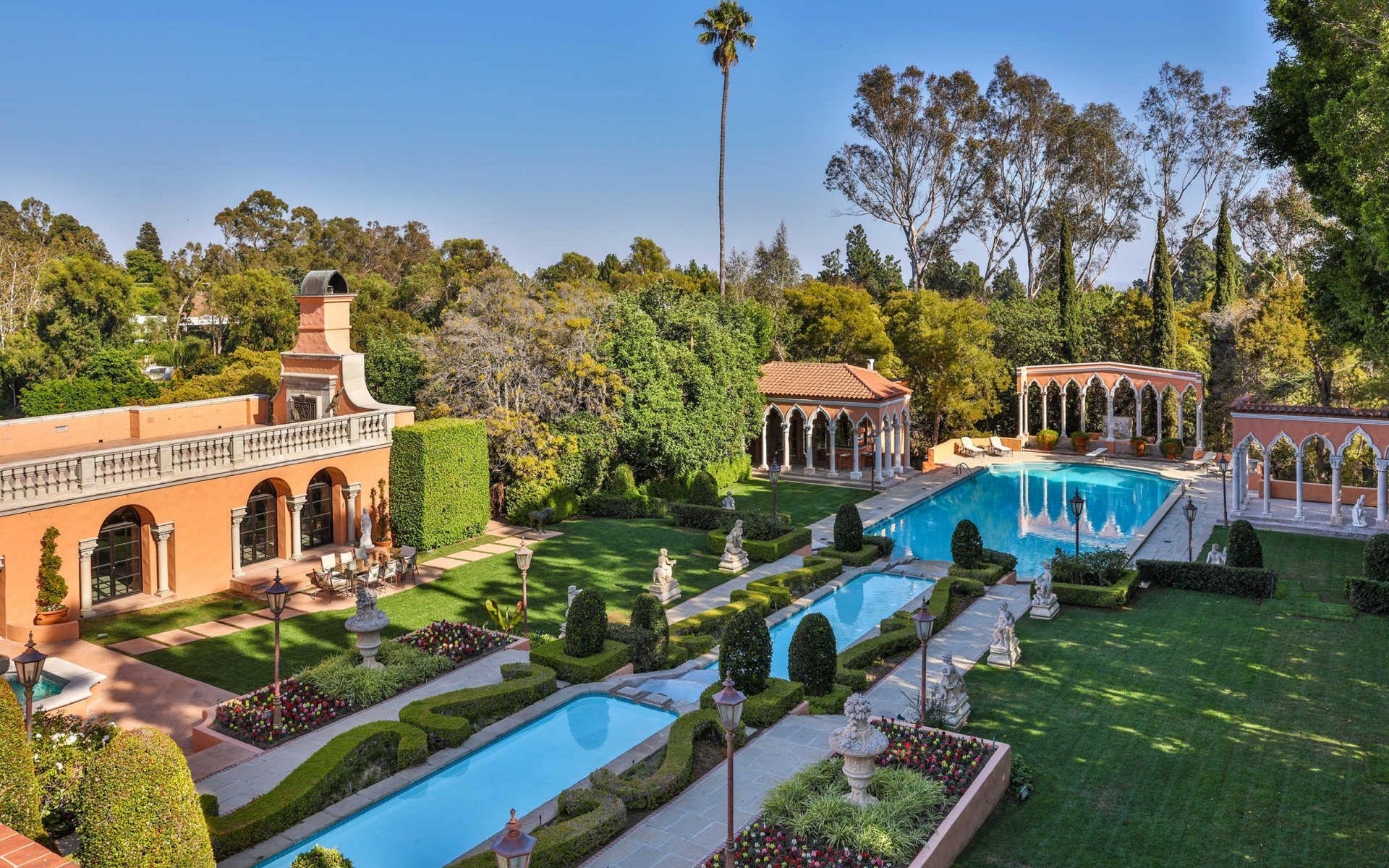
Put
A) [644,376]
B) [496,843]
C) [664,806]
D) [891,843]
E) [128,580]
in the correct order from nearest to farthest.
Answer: [496,843]
[891,843]
[664,806]
[128,580]
[644,376]

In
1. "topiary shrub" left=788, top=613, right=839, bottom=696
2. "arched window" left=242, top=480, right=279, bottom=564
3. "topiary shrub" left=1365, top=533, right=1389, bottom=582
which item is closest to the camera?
"topiary shrub" left=788, top=613, right=839, bottom=696

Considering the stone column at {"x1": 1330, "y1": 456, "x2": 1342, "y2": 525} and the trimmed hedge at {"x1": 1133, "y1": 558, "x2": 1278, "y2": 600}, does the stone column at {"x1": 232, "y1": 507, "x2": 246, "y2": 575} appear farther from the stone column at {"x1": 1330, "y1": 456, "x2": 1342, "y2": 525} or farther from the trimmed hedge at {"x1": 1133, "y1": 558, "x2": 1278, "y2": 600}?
the stone column at {"x1": 1330, "y1": 456, "x2": 1342, "y2": 525}

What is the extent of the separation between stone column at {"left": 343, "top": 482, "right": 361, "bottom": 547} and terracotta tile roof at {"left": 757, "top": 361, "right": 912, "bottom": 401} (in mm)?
18707

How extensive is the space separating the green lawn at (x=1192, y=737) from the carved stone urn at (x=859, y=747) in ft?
4.31

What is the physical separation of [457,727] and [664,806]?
3472 millimetres

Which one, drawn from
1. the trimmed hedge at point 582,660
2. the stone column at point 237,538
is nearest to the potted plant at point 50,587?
the stone column at point 237,538

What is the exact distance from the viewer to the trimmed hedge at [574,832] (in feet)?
34.4

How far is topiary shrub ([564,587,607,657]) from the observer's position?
54.9 feet

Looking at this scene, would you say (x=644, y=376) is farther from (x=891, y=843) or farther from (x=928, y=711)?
(x=891, y=843)

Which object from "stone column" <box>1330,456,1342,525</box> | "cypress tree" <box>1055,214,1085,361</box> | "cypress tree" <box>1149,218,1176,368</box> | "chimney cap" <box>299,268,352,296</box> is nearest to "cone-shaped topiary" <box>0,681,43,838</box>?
"chimney cap" <box>299,268,352,296</box>

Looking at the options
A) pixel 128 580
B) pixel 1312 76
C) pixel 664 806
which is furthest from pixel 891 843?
pixel 128 580

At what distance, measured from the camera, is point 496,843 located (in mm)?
7414

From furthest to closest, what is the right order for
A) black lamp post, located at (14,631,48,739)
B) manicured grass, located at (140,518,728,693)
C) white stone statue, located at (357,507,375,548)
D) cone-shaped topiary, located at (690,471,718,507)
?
cone-shaped topiary, located at (690,471,718,507) < white stone statue, located at (357,507,375,548) < manicured grass, located at (140,518,728,693) < black lamp post, located at (14,631,48,739)

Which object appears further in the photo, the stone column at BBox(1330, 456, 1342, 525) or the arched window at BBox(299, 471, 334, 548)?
the stone column at BBox(1330, 456, 1342, 525)
